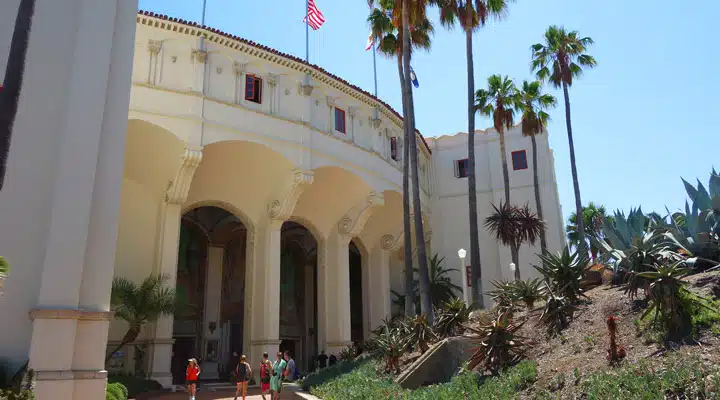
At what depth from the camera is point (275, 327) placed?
22.1 m

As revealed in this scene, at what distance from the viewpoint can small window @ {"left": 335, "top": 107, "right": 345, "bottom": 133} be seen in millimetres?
24828

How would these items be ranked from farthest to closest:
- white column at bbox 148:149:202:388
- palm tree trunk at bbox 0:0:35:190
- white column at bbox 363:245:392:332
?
white column at bbox 363:245:392:332 → white column at bbox 148:149:202:388 → palm tree trunk at bbox 0:0:35:190

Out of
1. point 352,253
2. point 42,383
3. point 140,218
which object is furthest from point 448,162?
point 42,383

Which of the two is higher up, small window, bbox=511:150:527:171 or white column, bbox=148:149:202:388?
small window, bbox=511:150:527:171

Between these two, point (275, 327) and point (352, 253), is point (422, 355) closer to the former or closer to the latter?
point (275, 327)

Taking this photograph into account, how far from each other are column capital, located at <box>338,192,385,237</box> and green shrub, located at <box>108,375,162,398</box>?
11.2 meters

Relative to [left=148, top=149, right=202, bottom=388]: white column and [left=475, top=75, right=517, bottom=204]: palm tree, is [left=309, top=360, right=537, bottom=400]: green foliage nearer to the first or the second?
[left=148, top=149, right=202, bottom=388]: white column

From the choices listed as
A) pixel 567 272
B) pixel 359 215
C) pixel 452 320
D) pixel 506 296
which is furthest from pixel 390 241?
pixel 567 272

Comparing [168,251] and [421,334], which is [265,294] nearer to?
[168,251]

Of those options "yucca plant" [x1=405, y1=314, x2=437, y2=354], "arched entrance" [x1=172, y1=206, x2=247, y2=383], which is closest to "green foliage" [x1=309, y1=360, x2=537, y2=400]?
"yucca plant" [x1=405, y1=314, x2=437, y2=354]

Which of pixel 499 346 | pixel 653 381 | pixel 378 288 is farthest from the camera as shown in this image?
pixel 378 288

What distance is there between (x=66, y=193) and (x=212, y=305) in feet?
58.6

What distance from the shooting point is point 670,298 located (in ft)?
31.0

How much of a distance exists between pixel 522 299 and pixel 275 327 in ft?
36.5
